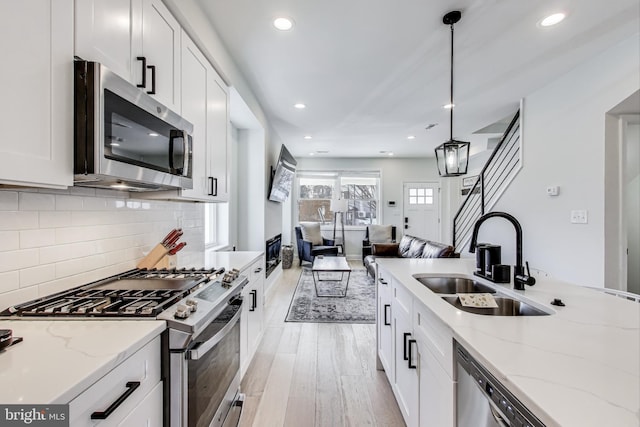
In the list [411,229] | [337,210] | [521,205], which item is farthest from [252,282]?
[411,229]

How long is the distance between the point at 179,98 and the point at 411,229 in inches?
262

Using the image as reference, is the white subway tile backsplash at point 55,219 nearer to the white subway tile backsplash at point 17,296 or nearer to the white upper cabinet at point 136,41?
the white subway tile backsplash at point 17,296

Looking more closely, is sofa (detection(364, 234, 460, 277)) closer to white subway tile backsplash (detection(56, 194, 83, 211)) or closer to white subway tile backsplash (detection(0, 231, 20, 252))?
white subway tile backsplash (detection(56, 194, 83, 211))

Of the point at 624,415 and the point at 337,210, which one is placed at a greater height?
the point at 337,210

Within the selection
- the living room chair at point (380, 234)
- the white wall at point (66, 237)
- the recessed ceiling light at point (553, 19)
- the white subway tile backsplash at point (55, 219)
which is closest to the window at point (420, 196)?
the living room chair at point (380, 234)

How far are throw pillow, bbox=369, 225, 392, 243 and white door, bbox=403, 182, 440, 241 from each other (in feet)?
2.64

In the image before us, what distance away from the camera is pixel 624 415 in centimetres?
55

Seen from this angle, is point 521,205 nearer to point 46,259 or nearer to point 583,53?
point 583,53

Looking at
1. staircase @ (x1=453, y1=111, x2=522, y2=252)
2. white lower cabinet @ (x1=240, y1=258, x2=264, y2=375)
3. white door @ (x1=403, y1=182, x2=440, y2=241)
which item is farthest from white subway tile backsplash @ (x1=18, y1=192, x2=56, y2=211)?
white door @ (x1=403, y1=182, x2=440, y2=241)

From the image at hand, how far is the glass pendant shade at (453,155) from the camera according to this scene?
7.43ft

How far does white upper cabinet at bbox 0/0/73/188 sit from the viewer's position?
762mm

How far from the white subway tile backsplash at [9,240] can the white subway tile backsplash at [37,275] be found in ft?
0.33

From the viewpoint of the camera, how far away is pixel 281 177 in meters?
4.96

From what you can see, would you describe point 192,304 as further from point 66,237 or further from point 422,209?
point 422,209
